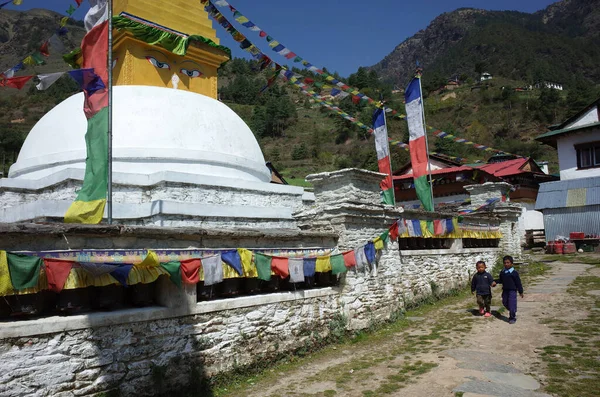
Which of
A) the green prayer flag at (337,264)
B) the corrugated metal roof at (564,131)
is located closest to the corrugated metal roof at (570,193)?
the corrugated metal roof at (564,131)

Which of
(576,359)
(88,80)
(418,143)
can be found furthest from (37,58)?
(576,359)

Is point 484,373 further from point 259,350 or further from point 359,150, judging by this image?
point 359,150

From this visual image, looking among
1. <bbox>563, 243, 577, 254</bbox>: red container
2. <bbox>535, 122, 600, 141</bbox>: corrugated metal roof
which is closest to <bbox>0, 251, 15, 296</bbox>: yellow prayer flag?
<bbox>563, 243, 577, 254</bbox>: red container

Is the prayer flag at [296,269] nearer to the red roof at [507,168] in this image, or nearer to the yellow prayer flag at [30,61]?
the yellow prayer flag at [30,61]

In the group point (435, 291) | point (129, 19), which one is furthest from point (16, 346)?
Result: point (129, 19)

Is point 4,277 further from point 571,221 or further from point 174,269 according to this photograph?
point 571,221

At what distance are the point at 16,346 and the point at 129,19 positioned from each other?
10.7 metres

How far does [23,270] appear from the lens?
468 cm

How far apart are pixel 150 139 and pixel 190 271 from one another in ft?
20.3

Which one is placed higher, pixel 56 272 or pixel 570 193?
pixel 570 193

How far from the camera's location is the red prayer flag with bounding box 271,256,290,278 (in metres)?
7.37

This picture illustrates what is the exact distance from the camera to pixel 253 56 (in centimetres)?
1427

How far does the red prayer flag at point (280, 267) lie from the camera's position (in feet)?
24.2

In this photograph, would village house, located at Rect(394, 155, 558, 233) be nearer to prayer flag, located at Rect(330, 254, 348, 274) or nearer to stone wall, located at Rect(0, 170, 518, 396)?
stone wall, located at Rect(0, 170, 518, 396)
